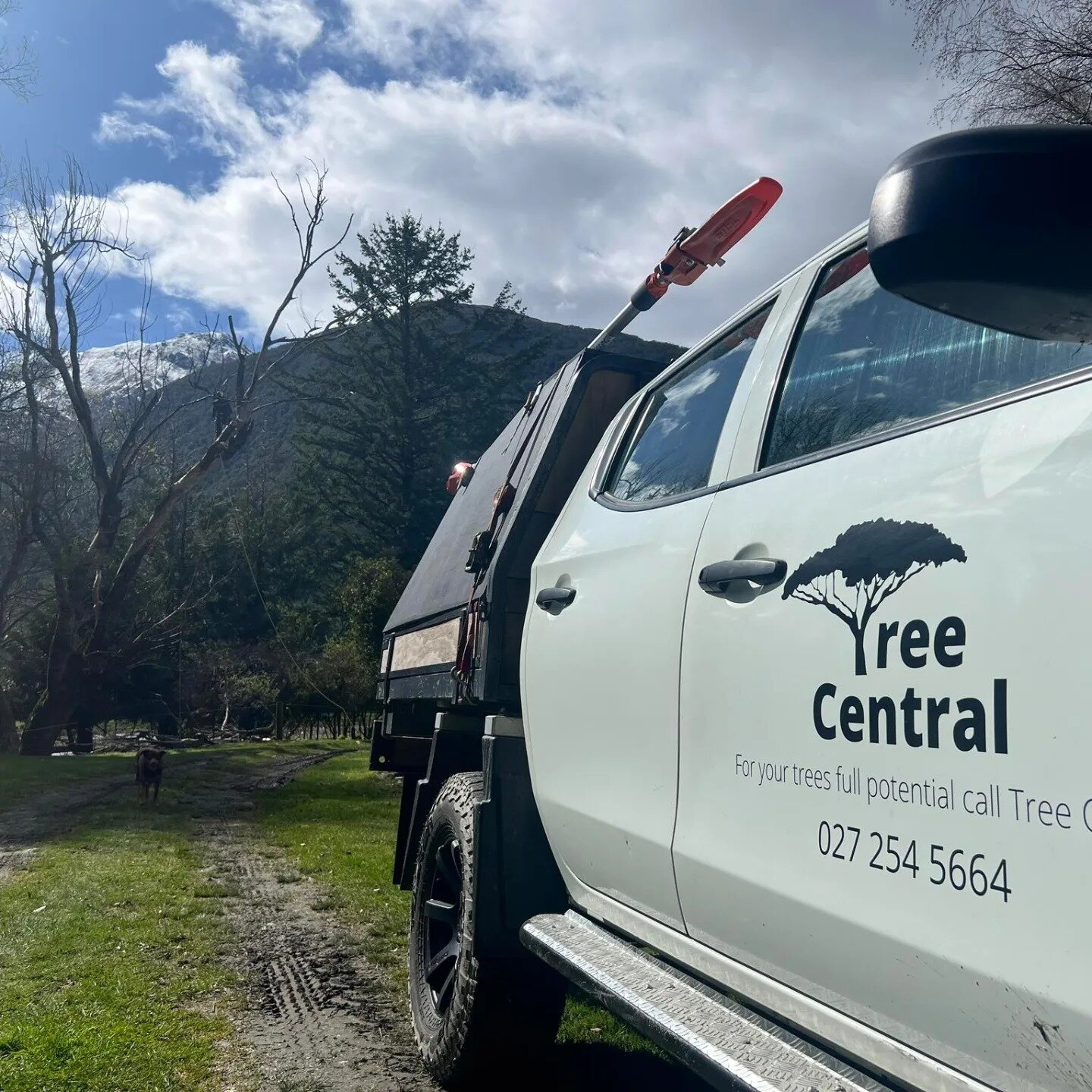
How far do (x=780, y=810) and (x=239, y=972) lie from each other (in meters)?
4.16

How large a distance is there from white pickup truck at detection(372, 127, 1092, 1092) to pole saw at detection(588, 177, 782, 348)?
775mm

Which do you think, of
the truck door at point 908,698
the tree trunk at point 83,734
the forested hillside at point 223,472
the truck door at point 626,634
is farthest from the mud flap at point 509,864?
the tree trunk at point 83,734

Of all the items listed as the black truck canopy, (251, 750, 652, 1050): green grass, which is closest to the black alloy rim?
the black truck canopy

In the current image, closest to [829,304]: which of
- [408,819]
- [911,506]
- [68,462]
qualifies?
[911,506]

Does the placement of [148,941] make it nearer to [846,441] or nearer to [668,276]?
[668,276]

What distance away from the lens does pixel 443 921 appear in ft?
12.6

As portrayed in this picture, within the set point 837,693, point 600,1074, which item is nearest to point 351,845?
point 600,1074

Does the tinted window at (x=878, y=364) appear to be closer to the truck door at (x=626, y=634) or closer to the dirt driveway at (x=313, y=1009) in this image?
the truck door at (x=626, y=634)

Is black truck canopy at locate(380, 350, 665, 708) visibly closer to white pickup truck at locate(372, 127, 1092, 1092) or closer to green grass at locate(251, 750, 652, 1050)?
white pickup truck at locate(372, 127, 1092, 1092)

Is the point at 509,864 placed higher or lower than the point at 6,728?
higher

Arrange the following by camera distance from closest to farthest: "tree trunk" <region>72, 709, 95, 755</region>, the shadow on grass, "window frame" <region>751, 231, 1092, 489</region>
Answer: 1. "window frame" <region>751, 231, 1092, 489</region>
2. the shadow on grass
3. "tree trunk" <region>72, 709, 95, 755</region>

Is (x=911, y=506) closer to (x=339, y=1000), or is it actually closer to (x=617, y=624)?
(x=617, y=624)

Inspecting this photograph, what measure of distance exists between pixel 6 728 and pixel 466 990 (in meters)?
29.5

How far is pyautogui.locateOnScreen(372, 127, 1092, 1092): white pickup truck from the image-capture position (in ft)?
4.72
